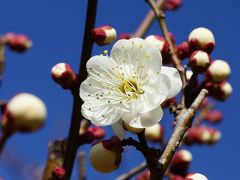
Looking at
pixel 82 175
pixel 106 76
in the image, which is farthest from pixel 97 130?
pixel 82 175

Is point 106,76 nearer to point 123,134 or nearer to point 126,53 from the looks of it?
point 126,53

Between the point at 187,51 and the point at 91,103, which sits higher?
the point at 187,51

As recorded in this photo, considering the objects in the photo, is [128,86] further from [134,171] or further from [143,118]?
[134,171]

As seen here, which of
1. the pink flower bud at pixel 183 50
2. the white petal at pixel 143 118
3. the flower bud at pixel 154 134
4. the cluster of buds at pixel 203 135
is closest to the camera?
the white petal at pixel 143 118

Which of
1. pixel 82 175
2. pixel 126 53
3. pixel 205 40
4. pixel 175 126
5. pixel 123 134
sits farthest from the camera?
pixel 82 175

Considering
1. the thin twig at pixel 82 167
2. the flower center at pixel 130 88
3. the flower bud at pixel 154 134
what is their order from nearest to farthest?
the flower center at pixel 130 88 → the thin twig at pixel 82 167 → the flower bud at pixel 154 134

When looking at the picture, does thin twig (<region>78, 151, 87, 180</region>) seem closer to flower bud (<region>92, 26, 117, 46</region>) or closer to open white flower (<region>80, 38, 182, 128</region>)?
open white flower (<region>80, 38, 182, 128</region>)

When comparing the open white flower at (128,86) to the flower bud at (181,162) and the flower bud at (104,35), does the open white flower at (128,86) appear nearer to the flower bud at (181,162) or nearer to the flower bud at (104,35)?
the flower bud at (104,35)

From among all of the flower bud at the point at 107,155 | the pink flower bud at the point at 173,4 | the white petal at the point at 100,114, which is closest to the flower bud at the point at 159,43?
the white petal at the point at 100,114
